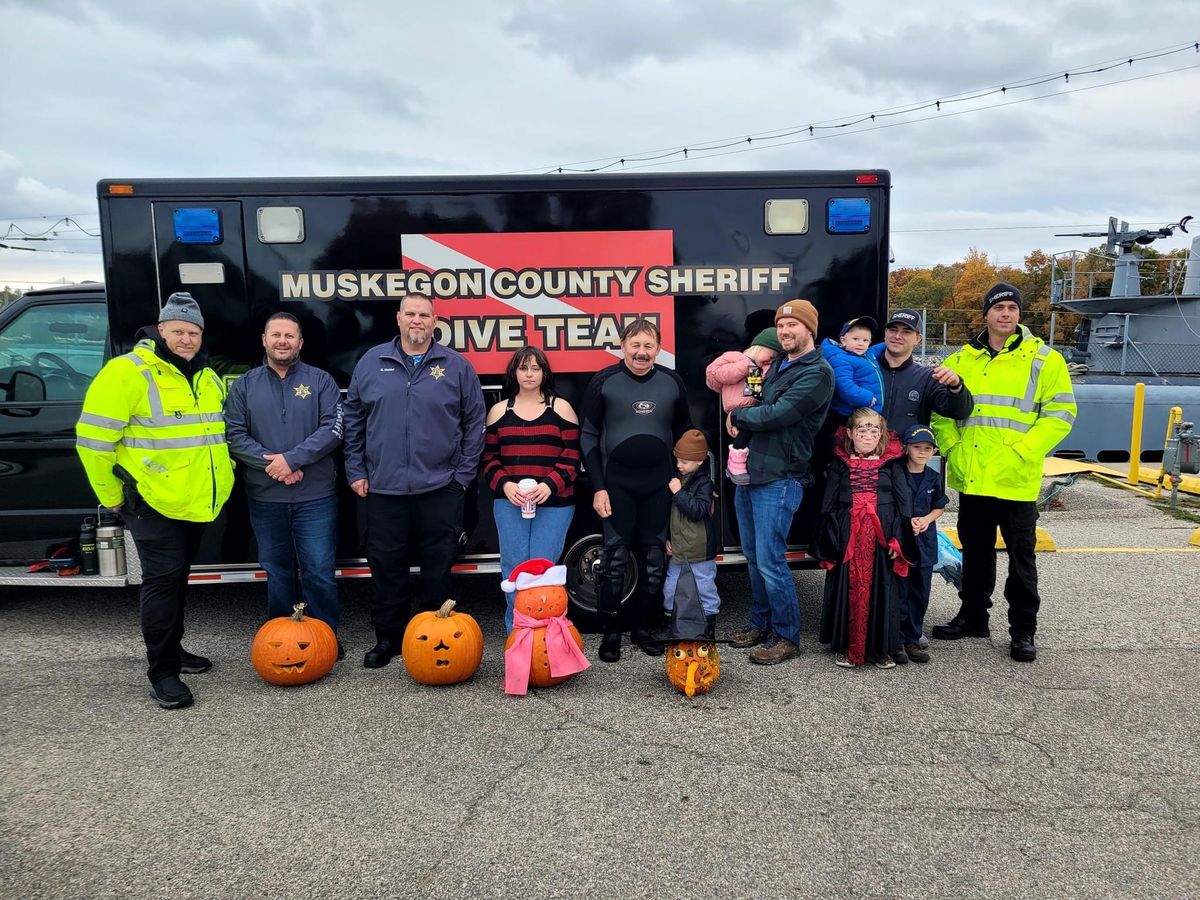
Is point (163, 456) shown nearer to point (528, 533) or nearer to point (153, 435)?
point (153, 435)

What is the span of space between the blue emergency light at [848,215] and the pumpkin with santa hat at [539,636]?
250 cm

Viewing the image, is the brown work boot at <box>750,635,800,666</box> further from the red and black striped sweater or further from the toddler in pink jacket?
the red and black striped sweater

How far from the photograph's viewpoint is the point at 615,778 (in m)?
3.23

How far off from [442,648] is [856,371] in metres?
2.57

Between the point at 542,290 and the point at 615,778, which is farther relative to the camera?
the point at 542,290

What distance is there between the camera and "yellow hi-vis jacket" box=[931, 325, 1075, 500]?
4289 mm

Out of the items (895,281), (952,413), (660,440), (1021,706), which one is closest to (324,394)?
(660,440)

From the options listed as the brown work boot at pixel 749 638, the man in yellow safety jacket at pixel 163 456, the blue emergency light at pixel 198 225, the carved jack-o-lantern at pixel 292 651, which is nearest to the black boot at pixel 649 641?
the brown work boot at pixel 749 638

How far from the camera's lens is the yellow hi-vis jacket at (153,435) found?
3.69 metres

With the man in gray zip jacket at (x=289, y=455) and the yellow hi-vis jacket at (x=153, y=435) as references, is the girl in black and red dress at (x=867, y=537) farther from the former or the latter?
the yellow hi-vis jacket at (x=153, y=435)

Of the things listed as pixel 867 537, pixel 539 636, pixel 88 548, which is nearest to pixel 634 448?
pixel 539 636

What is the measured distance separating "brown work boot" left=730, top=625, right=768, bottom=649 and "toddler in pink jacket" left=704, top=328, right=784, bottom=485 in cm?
90

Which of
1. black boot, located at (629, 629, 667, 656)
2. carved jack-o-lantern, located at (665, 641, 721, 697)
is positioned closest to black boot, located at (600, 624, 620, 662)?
black boot, located at (629, 629, 667, 656)

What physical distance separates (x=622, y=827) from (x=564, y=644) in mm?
1268
